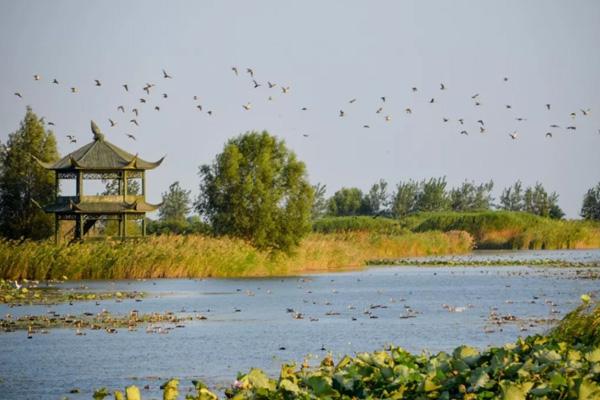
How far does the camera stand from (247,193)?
66.5 m

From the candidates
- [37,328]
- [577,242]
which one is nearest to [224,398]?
[37,328]

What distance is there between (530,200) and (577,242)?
48.8 m

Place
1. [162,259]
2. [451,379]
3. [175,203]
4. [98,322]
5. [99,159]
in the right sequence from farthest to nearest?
[175,203]
[99,159]
[162,259]
[98,322]
[451,379]

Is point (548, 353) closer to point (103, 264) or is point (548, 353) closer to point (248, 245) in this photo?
point (103, 264)

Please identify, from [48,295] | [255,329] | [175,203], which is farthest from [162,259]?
[175,203]

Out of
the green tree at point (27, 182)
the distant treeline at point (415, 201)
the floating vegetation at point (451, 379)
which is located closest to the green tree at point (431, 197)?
the distant treeline at point (415, 201)

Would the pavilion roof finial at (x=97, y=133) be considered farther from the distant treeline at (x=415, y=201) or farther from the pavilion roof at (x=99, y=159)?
the distant treeline at (x=415, y=201)

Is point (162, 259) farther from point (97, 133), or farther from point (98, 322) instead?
point (98, 322)

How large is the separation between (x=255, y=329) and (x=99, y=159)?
1358 inches

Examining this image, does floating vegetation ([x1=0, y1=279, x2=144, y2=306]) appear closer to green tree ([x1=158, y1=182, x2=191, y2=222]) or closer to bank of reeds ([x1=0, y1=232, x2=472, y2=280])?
bank of reeds ([x1=0, y1=232, x2=472, y2=280])

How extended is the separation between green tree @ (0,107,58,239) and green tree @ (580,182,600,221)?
256ft

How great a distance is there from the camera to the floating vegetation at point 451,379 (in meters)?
13.9

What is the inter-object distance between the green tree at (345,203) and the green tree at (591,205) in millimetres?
24543

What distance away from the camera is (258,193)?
66250 millimetres
